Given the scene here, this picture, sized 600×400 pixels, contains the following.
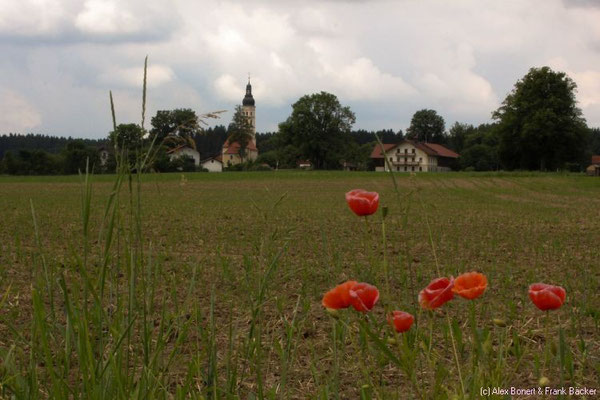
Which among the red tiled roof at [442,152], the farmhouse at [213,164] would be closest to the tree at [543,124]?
the red tiled roof at [442,152]

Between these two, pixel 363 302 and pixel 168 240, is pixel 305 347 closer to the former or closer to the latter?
pixel 363 302

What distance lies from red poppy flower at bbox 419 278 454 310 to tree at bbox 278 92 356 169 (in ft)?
269

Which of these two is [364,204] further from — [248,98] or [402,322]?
[248,98]

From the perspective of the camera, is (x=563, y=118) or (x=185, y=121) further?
(x=563, y=118)

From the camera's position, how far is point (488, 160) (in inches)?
4195

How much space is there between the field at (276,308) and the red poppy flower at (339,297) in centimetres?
8

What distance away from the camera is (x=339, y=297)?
1.73 metres

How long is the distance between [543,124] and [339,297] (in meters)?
64.3

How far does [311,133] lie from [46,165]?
105 ft

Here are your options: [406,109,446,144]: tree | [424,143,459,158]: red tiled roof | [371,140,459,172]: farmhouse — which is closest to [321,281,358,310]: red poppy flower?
[371,140,459,172]: farmhouse

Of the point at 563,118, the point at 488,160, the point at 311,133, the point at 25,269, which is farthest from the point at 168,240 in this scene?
the point at 488,160

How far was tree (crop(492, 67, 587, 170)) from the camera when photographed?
2448 inches

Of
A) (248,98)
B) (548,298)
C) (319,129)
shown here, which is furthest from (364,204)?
Answer: (248,98)

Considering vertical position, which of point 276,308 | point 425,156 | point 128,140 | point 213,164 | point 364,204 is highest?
point 425,156
